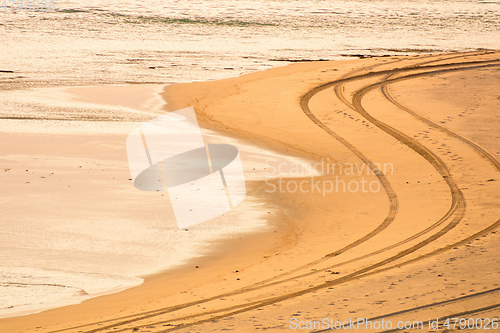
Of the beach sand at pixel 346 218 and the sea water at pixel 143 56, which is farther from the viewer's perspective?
the sea water at pixel 143 56

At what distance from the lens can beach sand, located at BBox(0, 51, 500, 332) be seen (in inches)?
239

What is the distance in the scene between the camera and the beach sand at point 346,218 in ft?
19.9

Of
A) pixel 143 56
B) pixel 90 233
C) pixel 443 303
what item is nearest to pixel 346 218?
pixel 90 233

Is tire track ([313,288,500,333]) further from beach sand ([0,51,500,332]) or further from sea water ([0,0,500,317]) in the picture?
sea water ([0,0,500,317])

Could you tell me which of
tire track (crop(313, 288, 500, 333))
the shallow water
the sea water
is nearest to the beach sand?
tire track (crop(313, 288, 500, 333))

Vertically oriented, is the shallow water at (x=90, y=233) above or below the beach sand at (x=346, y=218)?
below

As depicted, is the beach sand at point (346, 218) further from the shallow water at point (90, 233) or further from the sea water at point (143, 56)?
the sea water at point (143, 56)

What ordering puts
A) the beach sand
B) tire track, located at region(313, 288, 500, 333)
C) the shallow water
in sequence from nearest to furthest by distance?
tire track, located at region(313, 288, 500, 333), the beach sand, the shallow water

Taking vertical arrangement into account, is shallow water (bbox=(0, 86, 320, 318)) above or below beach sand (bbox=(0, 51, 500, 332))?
below

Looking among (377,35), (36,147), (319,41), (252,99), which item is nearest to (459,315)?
(36,147)

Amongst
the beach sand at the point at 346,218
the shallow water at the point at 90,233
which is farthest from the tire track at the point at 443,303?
the shallow water at the point at 90,233

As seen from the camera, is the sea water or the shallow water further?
the sea water

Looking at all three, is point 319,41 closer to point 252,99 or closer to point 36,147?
point 252,99

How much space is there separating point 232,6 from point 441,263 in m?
31.5
